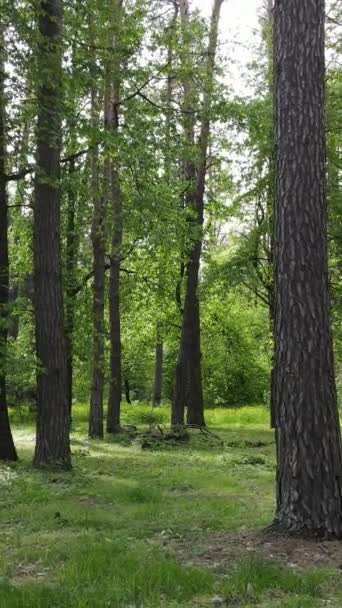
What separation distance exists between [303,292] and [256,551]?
2.33 meters

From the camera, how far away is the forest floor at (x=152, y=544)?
4.27 m

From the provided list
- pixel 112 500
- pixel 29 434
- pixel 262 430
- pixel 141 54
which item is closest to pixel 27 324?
pixel 29 434

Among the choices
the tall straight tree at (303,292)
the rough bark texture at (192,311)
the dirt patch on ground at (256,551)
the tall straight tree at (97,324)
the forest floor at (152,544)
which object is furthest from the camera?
the rough bark texture at (192,311)

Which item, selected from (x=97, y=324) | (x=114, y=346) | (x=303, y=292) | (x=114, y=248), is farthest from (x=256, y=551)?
(x=114, y=346)

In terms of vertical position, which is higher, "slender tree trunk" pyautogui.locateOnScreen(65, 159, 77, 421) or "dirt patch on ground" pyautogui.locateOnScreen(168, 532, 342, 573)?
"slender tree trunk" pyautogui.locateOnScreen(65, 159, 77, 421)

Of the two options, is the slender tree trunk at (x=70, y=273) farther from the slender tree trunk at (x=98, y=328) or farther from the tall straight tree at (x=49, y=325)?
the tall straight tree at (x=49, y=325)

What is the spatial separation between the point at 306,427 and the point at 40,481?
545cm

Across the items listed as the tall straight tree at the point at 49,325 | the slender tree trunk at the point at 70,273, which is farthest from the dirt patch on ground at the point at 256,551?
the slender tree trunk at the point at 70,273

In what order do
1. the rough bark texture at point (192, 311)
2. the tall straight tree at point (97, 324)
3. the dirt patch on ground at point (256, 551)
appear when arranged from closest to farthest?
the dirt patch on ground at point (256, 551)
the tall straight tree at point (97, 324)
the rough bark texture at point (192, 311)

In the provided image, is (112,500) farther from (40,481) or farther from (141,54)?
(141,54)

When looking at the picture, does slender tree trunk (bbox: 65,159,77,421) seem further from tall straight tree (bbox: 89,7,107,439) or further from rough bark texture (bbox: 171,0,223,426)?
rough bark texture (bbox: 171,0,223,426)

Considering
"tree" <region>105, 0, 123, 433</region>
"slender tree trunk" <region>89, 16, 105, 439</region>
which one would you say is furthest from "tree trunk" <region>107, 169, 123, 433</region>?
"slender tree trunk" <region>89, 16, 105, 439</region>

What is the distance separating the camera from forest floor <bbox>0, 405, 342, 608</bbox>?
427 centimetres

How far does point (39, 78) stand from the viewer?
8.12 m
